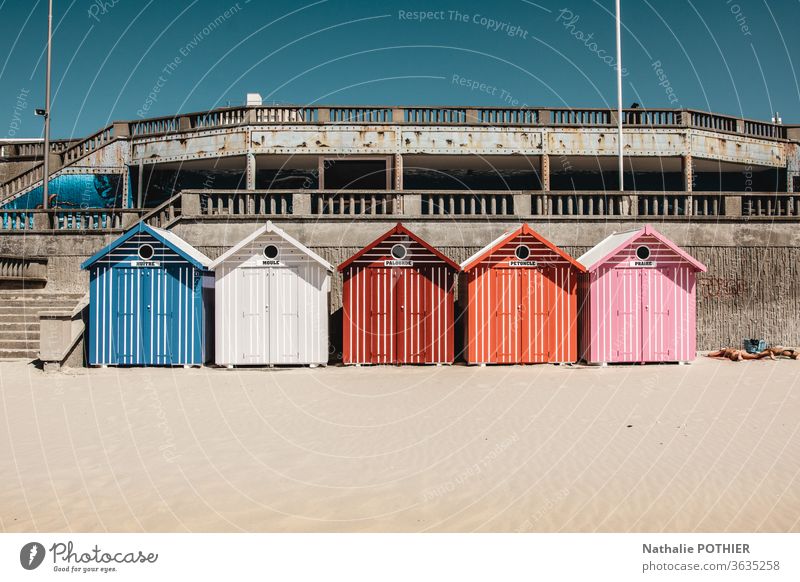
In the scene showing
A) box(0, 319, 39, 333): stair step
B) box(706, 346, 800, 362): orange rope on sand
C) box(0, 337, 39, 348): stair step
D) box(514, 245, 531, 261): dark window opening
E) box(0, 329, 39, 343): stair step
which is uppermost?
box(514, 245, 531, 261): dark window opening

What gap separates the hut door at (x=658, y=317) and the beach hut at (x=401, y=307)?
14.7ft

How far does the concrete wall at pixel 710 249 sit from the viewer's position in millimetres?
14672

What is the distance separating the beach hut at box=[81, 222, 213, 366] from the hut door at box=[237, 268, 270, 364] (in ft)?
3.16

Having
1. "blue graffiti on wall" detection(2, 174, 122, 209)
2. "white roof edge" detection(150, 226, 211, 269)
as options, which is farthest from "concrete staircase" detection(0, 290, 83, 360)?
"blue graffiti on wall" detection(2, 174, 122, 209)

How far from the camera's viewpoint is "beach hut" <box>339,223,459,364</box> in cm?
1281

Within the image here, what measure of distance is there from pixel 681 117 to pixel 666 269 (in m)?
A: 11.3

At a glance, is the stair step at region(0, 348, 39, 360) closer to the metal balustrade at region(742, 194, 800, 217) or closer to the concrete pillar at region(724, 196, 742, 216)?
the concrete pillar at region(724, 196, 742, 216)

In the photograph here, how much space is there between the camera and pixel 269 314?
12.7 m

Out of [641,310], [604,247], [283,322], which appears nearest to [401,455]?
[283,322]

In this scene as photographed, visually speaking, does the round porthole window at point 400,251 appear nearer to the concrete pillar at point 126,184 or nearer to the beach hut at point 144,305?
the beach hut at point 144,305

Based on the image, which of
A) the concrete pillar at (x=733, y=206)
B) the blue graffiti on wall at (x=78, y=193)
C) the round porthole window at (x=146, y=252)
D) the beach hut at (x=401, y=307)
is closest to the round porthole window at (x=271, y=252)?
the beach hut at (x=401, y=307)

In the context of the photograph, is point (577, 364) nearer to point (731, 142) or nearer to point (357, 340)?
point (357, 340)

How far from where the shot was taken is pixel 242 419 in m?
8.38

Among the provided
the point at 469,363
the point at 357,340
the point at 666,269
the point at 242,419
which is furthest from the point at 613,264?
the point at 242,419
